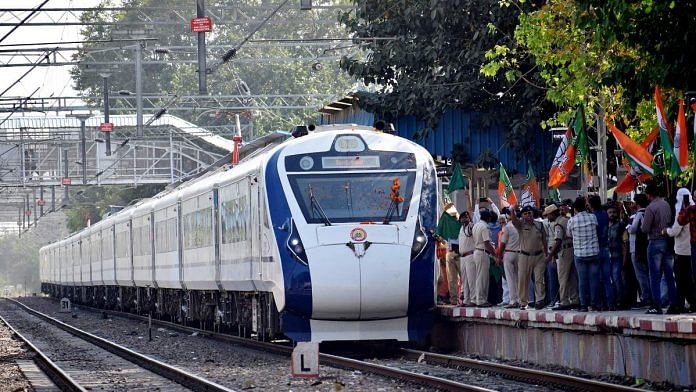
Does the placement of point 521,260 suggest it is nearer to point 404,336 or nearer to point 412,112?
point 404,336

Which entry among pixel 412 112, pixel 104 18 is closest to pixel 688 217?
pixel 412 112

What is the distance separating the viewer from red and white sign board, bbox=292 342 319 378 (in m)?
15.2

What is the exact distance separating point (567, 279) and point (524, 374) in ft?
11.3

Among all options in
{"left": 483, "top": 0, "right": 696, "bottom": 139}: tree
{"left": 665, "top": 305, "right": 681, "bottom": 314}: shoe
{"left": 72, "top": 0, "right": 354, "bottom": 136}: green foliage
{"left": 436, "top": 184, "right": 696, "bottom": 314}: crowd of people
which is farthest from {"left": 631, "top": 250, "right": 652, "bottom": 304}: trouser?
{"left": 72, "top": 0, "right": 354, "bottom": 136}: green foliage

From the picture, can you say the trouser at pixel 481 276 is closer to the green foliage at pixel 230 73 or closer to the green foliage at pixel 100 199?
the green foliage at pixel 230 73

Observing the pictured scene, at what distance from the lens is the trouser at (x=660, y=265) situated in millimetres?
15859

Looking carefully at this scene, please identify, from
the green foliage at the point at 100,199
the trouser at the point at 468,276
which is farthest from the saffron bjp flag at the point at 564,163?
the green foliage at the point at 100,199

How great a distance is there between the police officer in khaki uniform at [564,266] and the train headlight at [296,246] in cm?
322

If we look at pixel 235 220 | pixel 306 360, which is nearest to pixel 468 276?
pixel 235 220

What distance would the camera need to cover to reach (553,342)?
17.4 m

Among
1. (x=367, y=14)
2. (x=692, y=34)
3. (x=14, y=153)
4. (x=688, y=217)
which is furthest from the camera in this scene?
(x=14, y=153)

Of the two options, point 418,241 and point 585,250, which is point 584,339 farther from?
point 418,241

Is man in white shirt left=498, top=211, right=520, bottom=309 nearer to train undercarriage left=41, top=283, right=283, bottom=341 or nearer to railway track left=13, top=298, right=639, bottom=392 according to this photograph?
railway track left=13, top=298, right=639, bottom=392

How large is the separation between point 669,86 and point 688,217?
2978 mm
